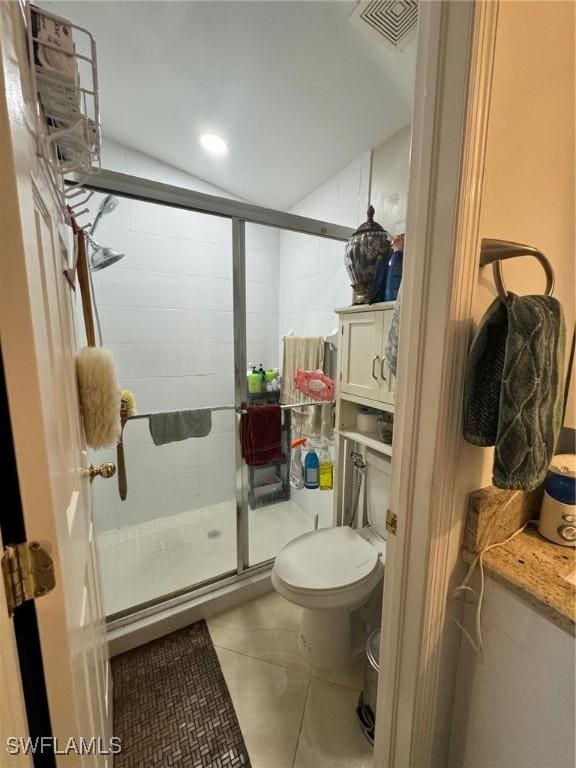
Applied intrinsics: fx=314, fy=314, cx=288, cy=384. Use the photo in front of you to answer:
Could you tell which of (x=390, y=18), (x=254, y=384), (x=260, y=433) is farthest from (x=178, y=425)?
(x=390, y=18)

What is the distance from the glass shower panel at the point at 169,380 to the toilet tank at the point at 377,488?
2.56 ft

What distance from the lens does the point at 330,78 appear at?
1.18 metres

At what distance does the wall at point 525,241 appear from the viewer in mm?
565

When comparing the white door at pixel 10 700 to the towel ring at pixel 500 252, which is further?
the towel ring at pixel 500 252

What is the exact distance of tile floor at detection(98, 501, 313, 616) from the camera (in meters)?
1.70

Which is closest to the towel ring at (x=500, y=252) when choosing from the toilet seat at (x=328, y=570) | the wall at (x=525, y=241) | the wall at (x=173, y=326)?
the wall at (x=525, y=241)

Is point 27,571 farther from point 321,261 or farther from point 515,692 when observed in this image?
point 321,261

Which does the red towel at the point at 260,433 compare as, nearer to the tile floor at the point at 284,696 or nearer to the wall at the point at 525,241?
the tile floor at the point at 284,696

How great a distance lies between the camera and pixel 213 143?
1.65m

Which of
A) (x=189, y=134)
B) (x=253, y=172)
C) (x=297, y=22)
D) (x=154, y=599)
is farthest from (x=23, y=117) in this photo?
(x=154, y=599)

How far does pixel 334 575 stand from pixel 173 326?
1779mm

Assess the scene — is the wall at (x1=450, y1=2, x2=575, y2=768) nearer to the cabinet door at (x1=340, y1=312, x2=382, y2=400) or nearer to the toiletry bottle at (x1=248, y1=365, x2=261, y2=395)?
the cabinet door at (x1=340, y1=312, x2=382, y2=400)

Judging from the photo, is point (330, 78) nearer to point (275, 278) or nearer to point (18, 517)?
point (275, 278)

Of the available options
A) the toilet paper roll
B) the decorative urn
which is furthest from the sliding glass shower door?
the decorative urn
